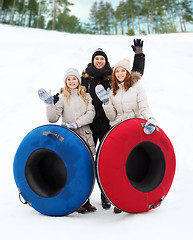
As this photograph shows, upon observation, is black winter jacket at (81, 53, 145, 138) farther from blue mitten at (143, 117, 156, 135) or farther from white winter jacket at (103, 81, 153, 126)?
blue mitten at (143, 117, 156, 135)

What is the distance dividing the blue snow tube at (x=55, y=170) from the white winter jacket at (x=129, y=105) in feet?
1.39

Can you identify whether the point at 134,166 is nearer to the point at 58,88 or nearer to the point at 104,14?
the point at 58,88

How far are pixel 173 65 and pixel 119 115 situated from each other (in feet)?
17.6

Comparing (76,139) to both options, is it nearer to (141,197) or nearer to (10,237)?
(141,197)

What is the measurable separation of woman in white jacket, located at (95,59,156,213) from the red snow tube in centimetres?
25

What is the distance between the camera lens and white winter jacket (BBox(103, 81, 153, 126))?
1.98 metres

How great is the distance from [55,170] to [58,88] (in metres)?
3.91

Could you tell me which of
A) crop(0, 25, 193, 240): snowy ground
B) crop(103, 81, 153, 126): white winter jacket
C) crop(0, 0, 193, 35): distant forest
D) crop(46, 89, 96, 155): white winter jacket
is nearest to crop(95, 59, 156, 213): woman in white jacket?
crop(103, 81, 153, 126): white winter jacket

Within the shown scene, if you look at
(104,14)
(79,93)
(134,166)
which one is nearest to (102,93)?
(79,93)

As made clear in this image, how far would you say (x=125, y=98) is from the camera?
2.01 m

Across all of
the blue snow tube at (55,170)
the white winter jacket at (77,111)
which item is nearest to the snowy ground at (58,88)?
the blue snow tube at (55,170)

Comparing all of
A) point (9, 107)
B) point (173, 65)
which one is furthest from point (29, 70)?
point (173, 65)

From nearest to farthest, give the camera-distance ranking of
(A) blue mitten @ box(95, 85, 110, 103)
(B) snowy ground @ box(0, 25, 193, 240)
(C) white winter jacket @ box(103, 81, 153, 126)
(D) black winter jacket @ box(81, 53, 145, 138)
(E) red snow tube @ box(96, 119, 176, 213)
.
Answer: (B) snowy ground @ box(0, 25, 193, 240) < (E) red snow tube @ box(96, 119, 176, 213) < (A) blue mitten @ box(95, 85, 110, 103) < (C) white winter jacket @ box(103, 81, 153, 126) < (D) black winter jacket @ box(81, 53, 145, 138)

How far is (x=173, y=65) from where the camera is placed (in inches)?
265
